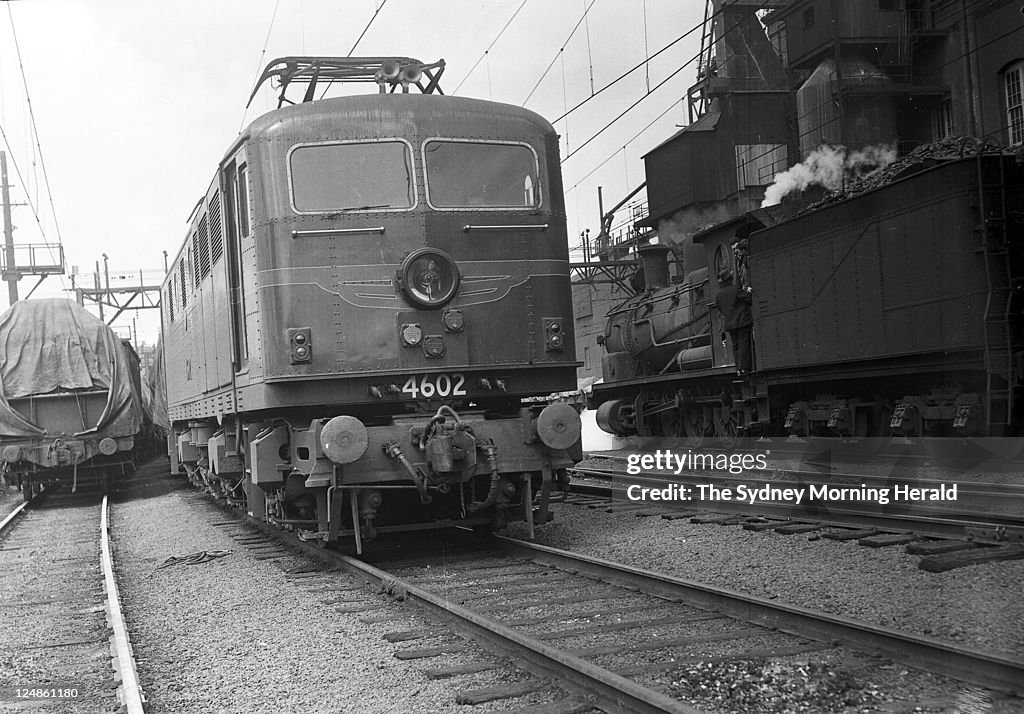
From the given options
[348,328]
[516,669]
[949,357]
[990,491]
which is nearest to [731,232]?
[949,357]

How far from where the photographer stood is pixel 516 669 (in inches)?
185

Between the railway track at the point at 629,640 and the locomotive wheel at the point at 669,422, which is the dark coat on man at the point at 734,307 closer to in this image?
the locomotive wheel at the point at 669,422

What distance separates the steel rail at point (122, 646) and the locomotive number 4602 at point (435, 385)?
256 centimetres

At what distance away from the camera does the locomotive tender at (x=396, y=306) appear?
755cm

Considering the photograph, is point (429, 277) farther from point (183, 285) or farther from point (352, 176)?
point (183, 285)

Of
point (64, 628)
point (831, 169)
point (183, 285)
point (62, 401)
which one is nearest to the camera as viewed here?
point (64, 628)

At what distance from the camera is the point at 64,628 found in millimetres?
6652

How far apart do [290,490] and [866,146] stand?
2282cm

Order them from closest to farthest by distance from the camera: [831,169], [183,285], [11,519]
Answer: [183,285] → [11,519] → [831,169]

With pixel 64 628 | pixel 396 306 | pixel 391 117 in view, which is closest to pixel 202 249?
pixel 391 117

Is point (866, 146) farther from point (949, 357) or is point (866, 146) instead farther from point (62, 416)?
point (62, 416)

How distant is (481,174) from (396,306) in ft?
4.29

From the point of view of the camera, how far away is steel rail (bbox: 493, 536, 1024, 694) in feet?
13.2

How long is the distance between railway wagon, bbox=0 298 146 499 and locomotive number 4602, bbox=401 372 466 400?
33.3ft
